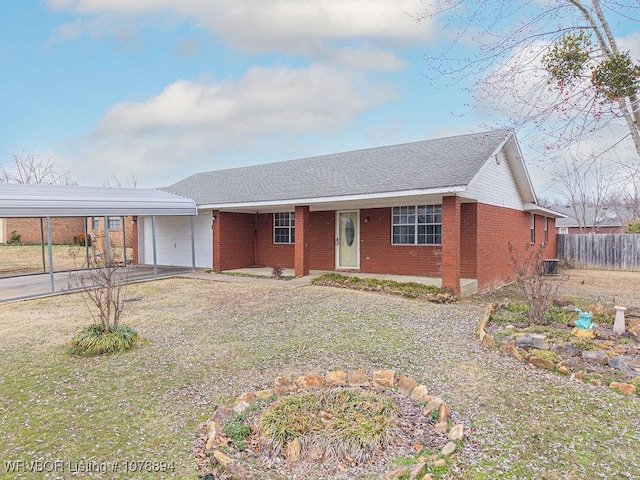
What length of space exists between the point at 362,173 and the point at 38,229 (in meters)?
26.4

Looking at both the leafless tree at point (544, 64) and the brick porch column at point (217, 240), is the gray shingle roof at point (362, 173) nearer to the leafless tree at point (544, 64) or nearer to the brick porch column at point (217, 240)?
the brick porch column at point (217, 240)

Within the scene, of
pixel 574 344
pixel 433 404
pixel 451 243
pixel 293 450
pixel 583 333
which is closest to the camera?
pixel 293 450

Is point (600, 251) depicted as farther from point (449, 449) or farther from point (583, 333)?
point (449, 449)

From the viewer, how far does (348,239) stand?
13977 millimetres

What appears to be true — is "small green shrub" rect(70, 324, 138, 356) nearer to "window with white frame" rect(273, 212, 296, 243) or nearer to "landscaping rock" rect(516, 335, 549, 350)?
"landscaping rock" rect(516, 335, 549, 350)

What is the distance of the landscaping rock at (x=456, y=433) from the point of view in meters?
3.28

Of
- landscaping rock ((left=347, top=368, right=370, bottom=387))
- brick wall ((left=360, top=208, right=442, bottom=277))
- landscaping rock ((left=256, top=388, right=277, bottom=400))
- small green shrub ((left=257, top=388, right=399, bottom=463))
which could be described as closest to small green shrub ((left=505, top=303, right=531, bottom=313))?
brick wall ((left=360, top=208, right=442, bottom=277))

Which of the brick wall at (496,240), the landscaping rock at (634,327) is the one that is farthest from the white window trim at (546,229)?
the landscaping rock at (634,327)

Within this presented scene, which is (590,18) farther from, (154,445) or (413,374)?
(154,445)

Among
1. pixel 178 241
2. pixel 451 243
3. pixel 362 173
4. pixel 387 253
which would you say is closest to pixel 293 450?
pixel 451 243

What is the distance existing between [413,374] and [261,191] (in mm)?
10582

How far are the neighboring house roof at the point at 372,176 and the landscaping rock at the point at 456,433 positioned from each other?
22.3ft

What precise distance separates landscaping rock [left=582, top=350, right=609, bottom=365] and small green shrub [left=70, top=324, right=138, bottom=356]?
6.54 metres

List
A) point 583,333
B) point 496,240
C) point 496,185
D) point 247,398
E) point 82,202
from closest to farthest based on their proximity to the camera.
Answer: point 247,398
point 583,333
point 82,202
point 496,185
point 496,240
